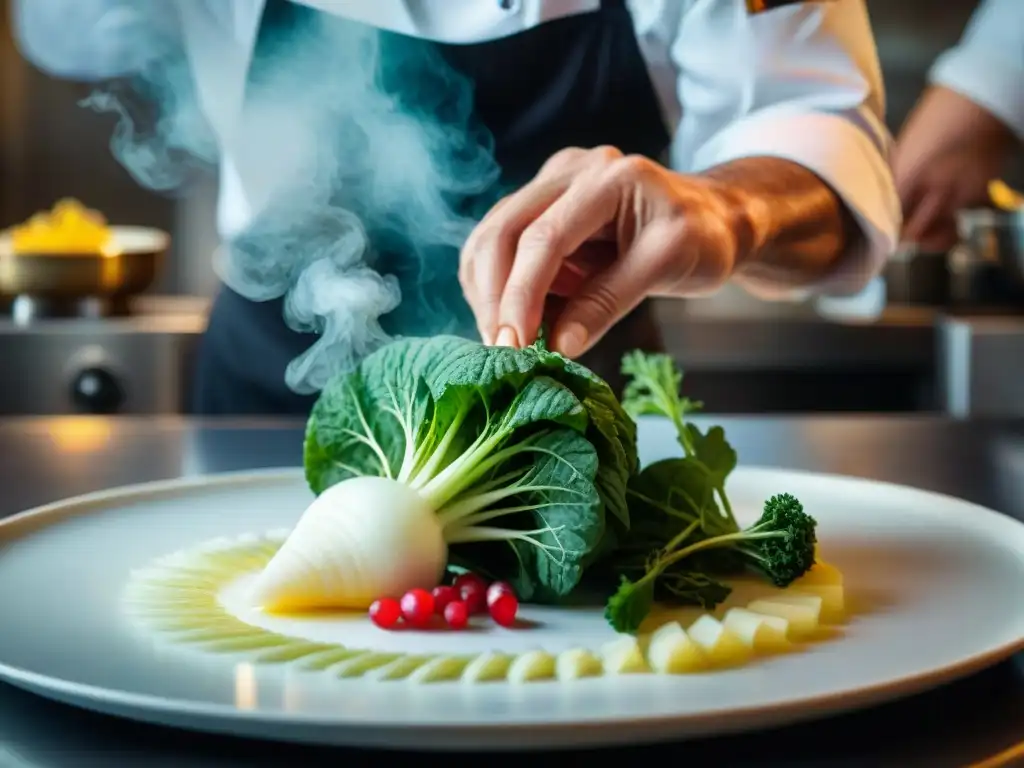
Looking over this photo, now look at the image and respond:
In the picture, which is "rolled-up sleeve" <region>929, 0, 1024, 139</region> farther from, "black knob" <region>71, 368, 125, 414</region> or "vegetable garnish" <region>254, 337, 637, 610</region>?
"vegetable garnish" <region>254, 337, 637, 610</region>

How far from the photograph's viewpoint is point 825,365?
9.12ft

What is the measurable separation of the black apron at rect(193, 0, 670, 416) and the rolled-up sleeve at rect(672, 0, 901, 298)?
0.26 feet

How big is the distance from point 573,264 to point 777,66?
18.8 inches

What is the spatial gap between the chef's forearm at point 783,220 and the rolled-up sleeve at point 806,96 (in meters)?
0.02

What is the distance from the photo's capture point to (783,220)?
1.49m

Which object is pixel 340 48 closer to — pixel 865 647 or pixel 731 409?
pixel 865 647

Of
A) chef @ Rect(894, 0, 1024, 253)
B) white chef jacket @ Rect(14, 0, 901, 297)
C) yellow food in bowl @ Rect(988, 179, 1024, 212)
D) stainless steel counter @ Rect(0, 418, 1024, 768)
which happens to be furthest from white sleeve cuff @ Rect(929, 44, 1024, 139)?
stainless steel counter @ Rect(0, 418, 1024, 768)

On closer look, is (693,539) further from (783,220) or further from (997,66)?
(997,66)

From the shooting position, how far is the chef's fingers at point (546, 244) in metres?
1.06

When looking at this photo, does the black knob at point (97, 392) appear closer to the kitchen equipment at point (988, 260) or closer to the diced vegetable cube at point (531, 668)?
the kitchen equipment at point (988, 260)

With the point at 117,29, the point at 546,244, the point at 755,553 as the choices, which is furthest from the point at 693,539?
the point at 117,29

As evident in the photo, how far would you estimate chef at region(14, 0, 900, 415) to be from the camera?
1.54 m

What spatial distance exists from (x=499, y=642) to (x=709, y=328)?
211 cm

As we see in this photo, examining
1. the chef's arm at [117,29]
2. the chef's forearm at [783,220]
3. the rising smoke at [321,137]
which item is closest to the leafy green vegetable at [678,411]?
the chef's forearm at [783,220]
